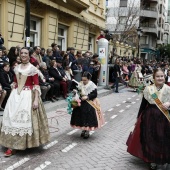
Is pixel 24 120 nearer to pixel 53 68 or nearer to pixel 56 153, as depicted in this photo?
pixel 56 153

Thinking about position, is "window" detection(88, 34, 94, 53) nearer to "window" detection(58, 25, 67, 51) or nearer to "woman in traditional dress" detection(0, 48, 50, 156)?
"window" detection(58, 25, 67, 51)

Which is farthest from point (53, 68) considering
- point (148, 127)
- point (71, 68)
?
point (148, 127)

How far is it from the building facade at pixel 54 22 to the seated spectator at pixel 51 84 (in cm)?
265

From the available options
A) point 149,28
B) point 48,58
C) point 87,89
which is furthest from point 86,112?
point 149,28

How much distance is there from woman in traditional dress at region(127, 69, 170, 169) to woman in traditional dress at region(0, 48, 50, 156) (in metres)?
1.71

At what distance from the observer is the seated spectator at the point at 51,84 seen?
36.3 feet

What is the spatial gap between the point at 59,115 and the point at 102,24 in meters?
17.8

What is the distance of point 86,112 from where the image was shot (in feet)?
22.7

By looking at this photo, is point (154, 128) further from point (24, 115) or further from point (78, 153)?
point (24, 115)

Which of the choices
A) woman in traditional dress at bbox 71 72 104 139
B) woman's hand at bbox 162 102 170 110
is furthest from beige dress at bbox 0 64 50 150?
woman's hand at bbox 162 102 170 110

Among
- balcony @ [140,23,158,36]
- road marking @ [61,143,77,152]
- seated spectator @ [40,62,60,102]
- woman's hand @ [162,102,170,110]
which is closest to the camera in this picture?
woman's hand @ [162,102,170,110]

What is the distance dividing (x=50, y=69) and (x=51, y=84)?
796 mm

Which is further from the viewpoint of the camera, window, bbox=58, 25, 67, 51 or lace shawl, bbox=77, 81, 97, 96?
window, bbox=58, 25, 67, 51

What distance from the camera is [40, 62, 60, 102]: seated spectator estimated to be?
36.3ft
